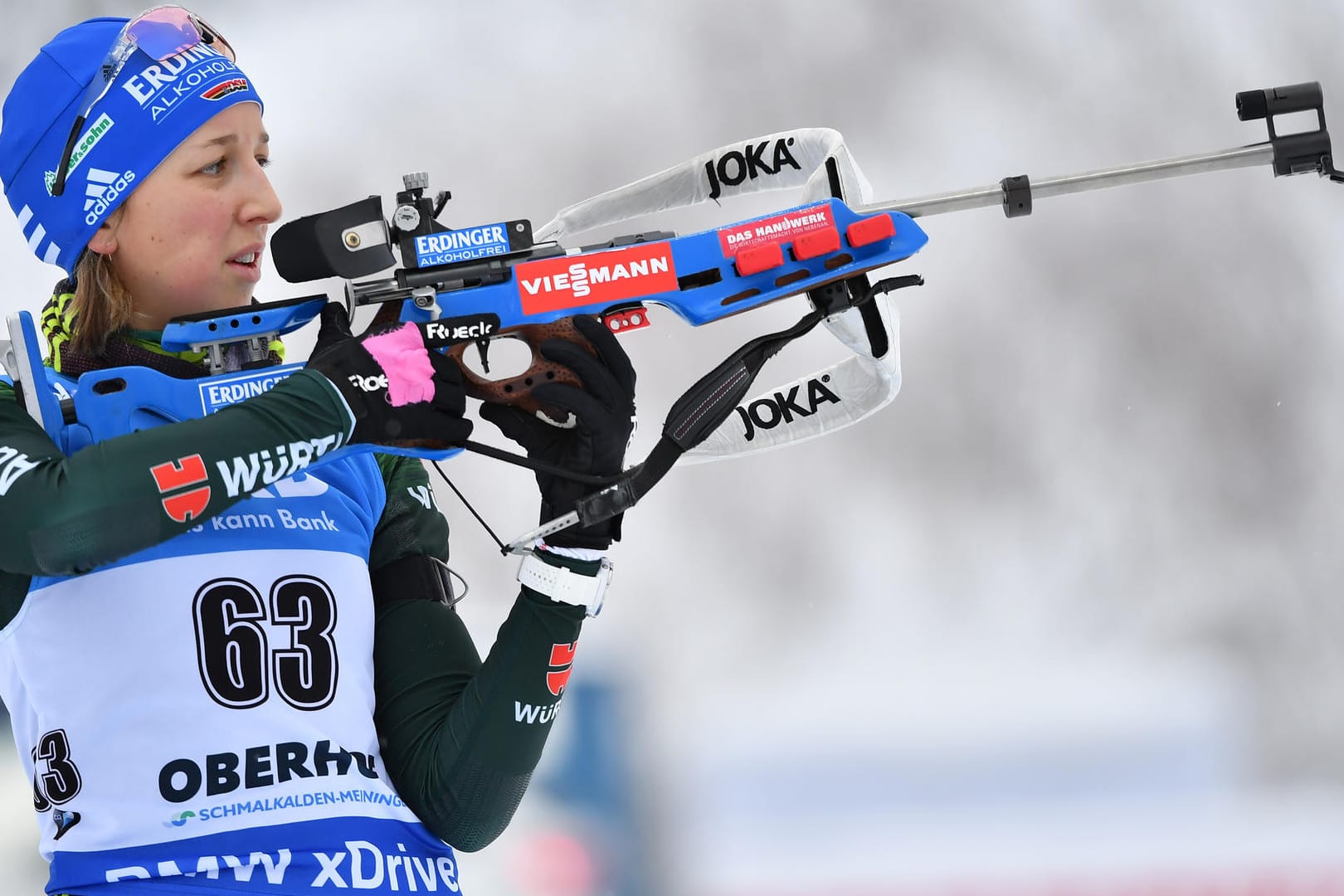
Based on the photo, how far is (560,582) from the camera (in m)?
1.24

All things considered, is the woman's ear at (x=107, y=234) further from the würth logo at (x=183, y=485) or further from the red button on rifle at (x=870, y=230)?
the red button on rifle at (x=870, y=230)

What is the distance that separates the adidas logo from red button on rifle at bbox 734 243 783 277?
0.58 meters

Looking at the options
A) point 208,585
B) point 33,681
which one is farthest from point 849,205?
point 33,681

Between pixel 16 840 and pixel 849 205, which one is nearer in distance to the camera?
pixel 849 205

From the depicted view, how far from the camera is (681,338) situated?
2.53m

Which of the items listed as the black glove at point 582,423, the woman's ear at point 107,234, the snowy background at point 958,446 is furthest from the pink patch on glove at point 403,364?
the snowy background at point 958,446

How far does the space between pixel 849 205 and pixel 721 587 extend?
1239 millimetres

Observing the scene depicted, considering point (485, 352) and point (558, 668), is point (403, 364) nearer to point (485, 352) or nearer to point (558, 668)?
point (485, 352)

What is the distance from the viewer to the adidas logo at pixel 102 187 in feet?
4.14

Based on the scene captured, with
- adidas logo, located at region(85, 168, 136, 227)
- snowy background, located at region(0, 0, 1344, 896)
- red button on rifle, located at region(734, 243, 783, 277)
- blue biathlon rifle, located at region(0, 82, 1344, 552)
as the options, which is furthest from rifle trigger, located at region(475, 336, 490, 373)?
snowy background, located at region(0, 0, 1344, 896)

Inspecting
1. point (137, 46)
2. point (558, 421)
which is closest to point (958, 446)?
point (558, 421)

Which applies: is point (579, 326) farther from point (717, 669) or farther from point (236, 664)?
point (717, 669)

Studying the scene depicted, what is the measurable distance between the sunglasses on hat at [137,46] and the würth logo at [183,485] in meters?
0.41

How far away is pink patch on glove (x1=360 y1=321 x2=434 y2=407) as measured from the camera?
116 cm
